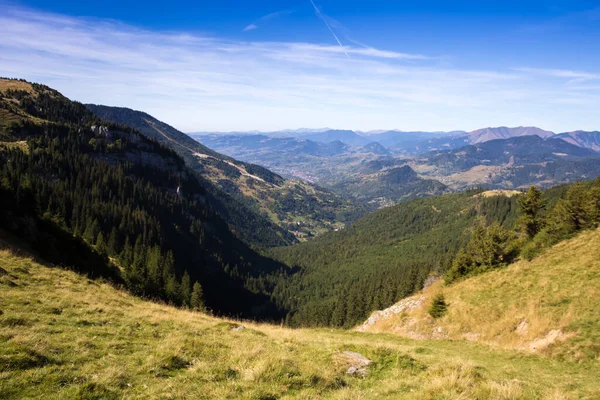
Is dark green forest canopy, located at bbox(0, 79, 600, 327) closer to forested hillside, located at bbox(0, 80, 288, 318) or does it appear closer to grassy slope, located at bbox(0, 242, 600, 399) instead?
forested hillside, located at bbox(0, 80, 288, 318)

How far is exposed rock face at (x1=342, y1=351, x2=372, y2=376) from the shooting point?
14.5m

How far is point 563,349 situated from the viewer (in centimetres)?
2291

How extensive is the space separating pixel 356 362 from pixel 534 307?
86.2 feet

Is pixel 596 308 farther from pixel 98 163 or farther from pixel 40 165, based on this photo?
pixel 98 163

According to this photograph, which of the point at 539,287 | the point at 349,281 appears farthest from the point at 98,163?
the point at 539,287

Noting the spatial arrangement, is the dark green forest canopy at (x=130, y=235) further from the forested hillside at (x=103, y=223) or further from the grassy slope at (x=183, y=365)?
the grassy slope at (x=183, y=365)

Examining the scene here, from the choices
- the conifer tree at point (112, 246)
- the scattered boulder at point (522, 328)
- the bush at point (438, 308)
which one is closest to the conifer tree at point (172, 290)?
the conifer tree at point (112, 246)

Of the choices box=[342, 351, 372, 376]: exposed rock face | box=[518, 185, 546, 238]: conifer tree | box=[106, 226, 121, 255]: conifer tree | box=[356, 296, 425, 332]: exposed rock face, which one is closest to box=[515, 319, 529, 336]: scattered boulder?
box=[356, 296, 425, 332]: exposed rock face

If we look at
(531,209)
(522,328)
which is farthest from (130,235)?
(531,209)

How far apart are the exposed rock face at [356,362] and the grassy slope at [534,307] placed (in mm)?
17761

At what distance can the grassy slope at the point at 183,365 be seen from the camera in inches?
402

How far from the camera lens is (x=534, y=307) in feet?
100

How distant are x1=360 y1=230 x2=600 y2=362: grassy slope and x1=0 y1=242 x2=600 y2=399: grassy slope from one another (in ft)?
16.9

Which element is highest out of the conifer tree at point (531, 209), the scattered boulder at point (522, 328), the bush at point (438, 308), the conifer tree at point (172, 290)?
the conifer tree at point (531, 209)
